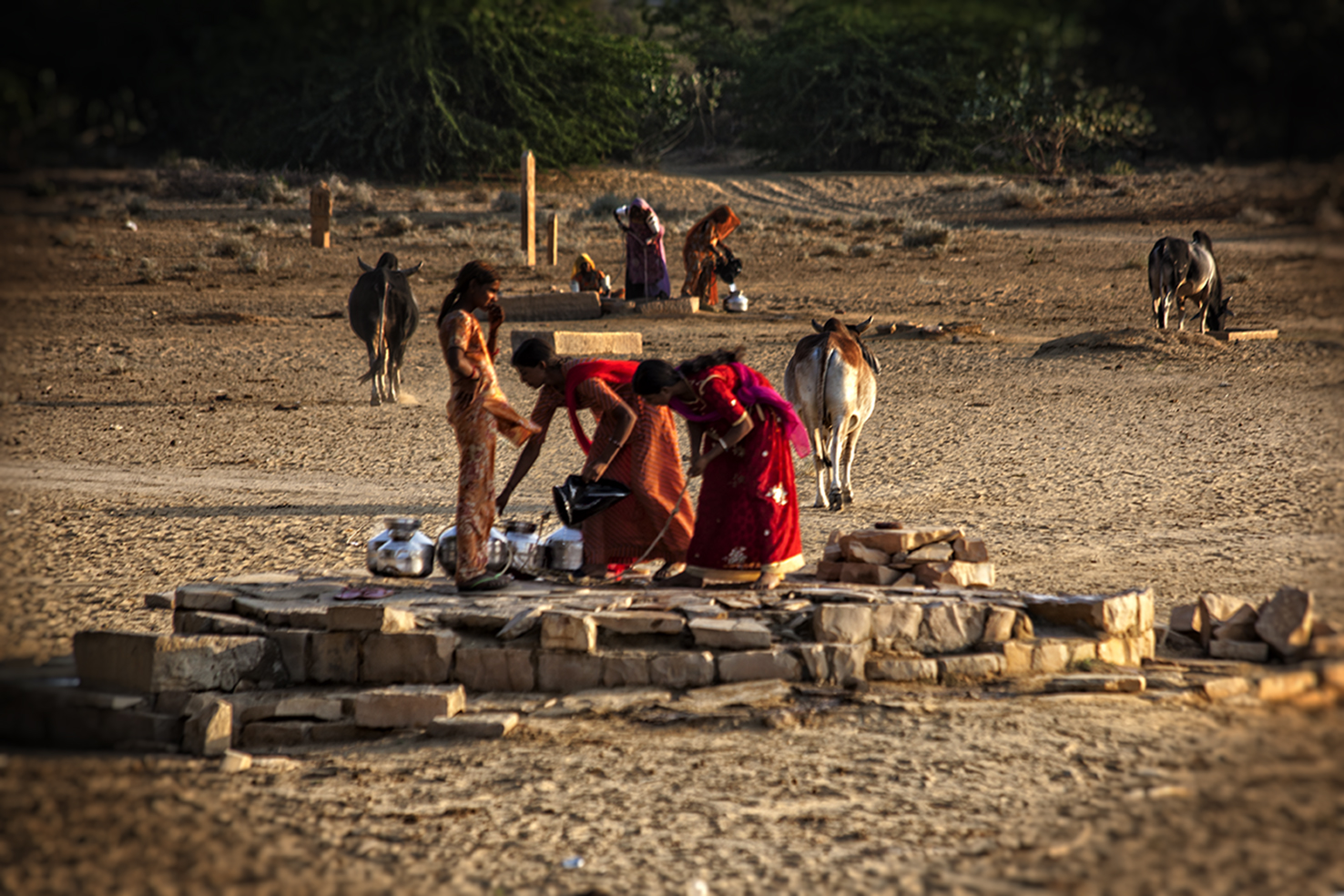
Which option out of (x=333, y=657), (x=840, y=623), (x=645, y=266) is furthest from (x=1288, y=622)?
(x=645, y=266)

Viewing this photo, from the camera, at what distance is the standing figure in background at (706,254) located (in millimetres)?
19062

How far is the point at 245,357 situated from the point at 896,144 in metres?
28.7

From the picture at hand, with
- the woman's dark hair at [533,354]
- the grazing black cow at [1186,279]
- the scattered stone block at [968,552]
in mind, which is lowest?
the scattered stone block at [968,552]

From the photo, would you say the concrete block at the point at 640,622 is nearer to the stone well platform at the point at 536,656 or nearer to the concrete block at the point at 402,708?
the stone well platform at the point at 536,656

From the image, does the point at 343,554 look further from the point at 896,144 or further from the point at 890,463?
the point at 896,144

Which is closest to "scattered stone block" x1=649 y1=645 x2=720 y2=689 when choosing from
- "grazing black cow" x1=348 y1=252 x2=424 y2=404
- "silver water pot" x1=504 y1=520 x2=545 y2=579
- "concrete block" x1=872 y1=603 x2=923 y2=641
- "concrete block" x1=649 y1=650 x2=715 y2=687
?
"concrete block" x1=649 y1=650 x2=715 y2=687

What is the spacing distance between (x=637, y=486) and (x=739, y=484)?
57 cm

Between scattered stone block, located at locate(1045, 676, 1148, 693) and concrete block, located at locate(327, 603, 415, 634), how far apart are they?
2943mm

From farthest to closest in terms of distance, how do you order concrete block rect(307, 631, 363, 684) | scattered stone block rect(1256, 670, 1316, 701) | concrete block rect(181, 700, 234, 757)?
concrete block rect(307, 631, 363, 684), concrete block rect(181, 700, 234, 757), scattered stone block rect(1256, 670, 1316, 701)

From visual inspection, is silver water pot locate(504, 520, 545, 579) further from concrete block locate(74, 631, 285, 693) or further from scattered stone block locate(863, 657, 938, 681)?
scattered stone block locate(863, 657, 938, 681)

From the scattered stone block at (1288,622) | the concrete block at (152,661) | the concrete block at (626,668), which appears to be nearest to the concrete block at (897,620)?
the concrete block at (626,668)

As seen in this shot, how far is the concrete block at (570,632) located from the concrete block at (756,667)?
61 cm

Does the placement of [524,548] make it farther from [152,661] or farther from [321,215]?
[321,215]

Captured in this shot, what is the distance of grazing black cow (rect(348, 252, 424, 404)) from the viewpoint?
13.9 m
